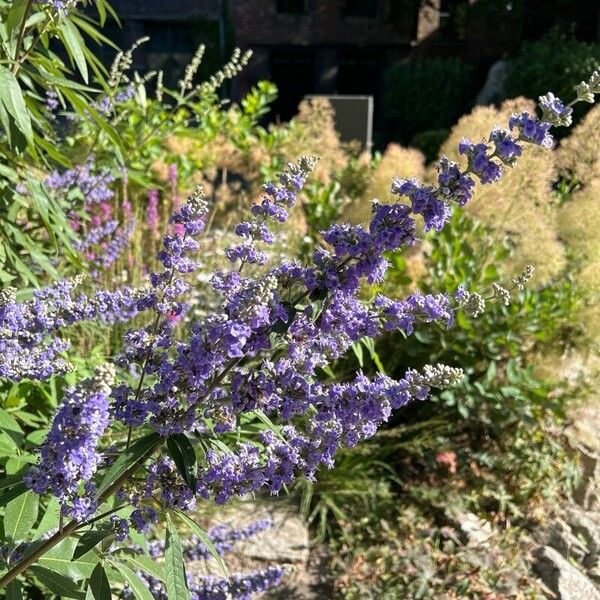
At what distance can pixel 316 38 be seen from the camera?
68.0 ft

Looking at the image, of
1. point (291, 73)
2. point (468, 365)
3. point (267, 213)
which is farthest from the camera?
point (291, 73)

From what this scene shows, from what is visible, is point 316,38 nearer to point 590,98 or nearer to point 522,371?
point 522,371

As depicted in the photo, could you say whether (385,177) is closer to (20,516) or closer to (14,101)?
(14,101)

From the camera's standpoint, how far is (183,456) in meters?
1.51

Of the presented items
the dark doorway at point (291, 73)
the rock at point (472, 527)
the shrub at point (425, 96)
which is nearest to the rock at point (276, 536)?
the rock at point (472, 527)

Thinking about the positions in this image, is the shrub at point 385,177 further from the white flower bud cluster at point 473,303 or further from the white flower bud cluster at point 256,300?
the white flower bud cluster at point 256,300

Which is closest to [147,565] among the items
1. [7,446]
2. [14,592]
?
[14,592]

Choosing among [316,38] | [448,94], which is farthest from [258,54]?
[448,94]

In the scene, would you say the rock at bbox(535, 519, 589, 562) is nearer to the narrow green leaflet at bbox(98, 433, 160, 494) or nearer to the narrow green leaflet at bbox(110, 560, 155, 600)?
the narrow green leaflet at bbox(110, 560, 155, 600)

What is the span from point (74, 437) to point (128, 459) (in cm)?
19

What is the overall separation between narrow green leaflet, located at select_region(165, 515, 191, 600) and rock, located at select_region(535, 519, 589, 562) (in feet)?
10.3

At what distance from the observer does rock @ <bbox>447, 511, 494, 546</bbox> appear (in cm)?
411

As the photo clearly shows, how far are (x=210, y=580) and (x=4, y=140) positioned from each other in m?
1.69

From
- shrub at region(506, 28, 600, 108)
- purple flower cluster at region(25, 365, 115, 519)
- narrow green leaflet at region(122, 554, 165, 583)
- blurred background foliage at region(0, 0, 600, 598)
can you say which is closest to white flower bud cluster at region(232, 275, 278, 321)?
purple flower cluster at region(25, 365, 115, 519)
